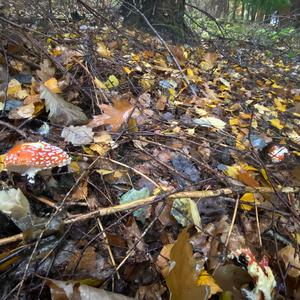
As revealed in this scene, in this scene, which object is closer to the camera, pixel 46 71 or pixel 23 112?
pixel 23 112

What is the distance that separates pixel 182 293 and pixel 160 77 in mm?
2018

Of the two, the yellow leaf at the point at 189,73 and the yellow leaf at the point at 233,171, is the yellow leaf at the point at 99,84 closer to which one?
the yellow leaf at the point at 233,171

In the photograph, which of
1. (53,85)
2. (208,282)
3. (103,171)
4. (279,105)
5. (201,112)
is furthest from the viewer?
(279,105)

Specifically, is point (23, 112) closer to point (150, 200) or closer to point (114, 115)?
point (114, 115)

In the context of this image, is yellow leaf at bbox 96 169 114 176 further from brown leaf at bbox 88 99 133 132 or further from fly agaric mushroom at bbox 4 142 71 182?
brown leaf at bbox 88 99 133 132

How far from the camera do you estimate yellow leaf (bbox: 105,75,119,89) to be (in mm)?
2245

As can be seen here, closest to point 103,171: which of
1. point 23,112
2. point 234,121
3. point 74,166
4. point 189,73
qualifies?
point 74,166

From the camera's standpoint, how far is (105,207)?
1297mm

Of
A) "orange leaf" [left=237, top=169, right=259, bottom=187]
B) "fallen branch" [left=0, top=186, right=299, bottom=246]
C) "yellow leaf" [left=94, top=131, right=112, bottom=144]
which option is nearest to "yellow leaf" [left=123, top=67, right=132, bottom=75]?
"yellow leaf" [left=94, top=131, right=112, bottom=144]

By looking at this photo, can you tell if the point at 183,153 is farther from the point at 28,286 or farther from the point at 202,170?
the point at 28,286

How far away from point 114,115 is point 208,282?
3.41 feet

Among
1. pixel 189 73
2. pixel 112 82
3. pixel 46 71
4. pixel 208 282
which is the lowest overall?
pixel 208 282

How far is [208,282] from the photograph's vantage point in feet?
3.64

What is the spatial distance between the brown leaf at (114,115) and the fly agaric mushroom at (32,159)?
1.58ft
